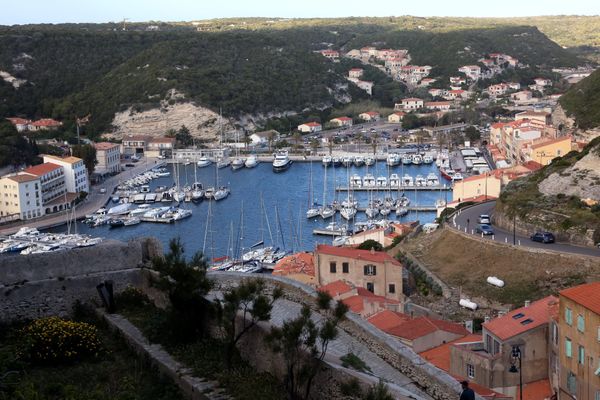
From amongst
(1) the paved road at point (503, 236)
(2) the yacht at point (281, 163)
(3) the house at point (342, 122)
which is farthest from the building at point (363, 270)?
(3) the house at point (342, 122)

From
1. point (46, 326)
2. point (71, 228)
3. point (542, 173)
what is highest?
point (46, 326)

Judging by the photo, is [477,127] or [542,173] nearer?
[542,173]

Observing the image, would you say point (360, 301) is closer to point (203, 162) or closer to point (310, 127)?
point (203, 162)

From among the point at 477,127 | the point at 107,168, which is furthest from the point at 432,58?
the point at 107,168

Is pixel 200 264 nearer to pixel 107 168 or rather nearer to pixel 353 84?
pixel 107 168

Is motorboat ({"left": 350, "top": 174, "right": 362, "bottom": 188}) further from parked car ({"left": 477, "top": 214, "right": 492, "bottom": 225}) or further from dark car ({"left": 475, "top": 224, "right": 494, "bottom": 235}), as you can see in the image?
dark car ({"left": 475, "top": 224, "right": 494, "bottom": 235})

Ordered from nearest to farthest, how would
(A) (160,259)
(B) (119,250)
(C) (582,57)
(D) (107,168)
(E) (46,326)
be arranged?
(E) (46,326), (A) (160,259), (B) (119,250), (D) (107,168), (C) (582,57)

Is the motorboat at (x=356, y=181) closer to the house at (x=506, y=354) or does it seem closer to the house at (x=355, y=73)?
the house at (x=506, y=354)
